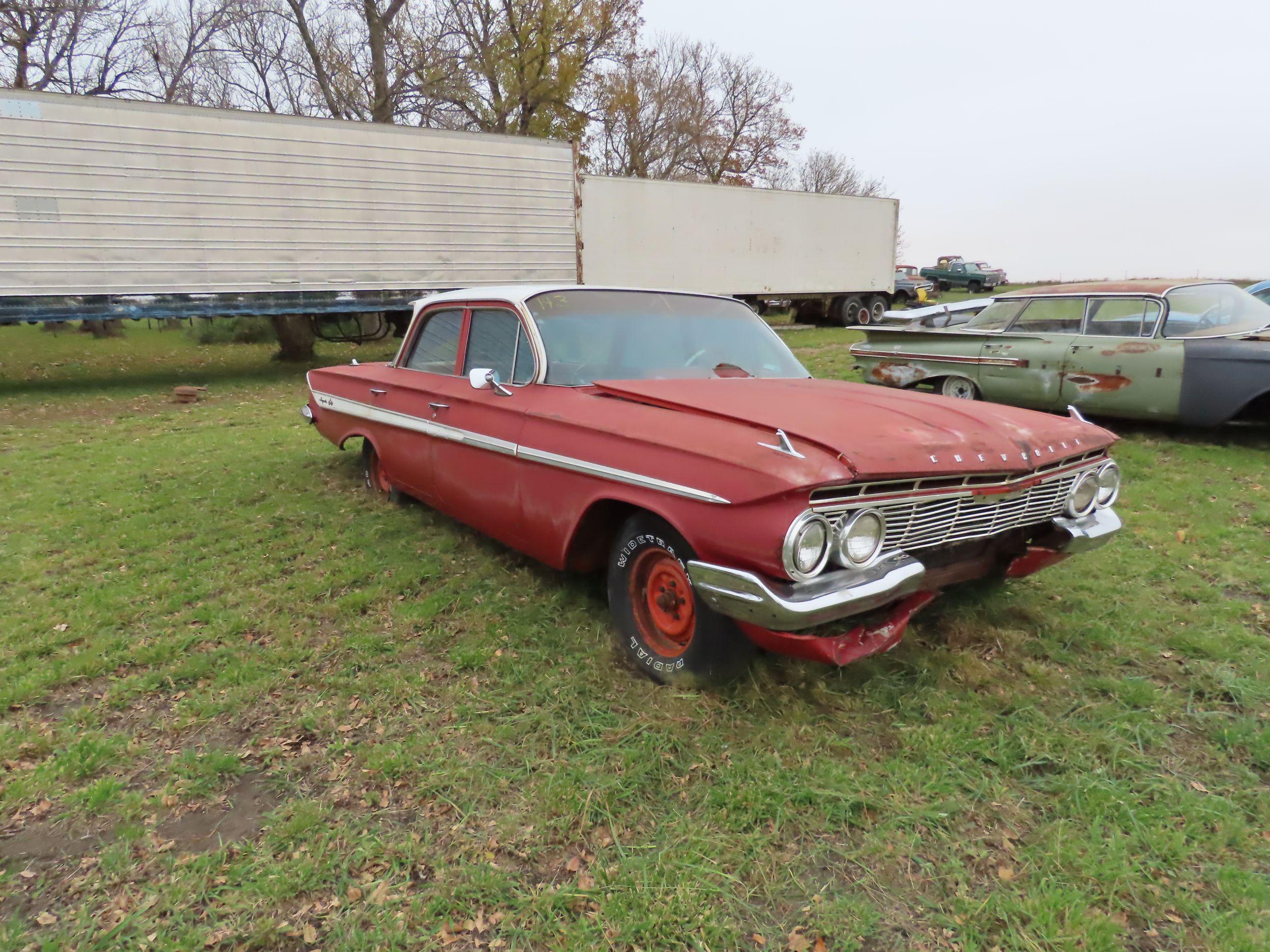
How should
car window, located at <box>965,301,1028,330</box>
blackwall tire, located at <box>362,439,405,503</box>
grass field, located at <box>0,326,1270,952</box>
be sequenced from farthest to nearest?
car window, located at <box>965,301,1028,330</box>
blackwall tire, located at <box>362,439,405,503</box>
grass field, located at <box>0,326,1270,952</box>

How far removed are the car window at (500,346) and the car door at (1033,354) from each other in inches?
210

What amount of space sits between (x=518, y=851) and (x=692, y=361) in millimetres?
2269

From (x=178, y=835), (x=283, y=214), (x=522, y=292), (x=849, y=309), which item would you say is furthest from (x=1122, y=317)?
(x=849, y=309)

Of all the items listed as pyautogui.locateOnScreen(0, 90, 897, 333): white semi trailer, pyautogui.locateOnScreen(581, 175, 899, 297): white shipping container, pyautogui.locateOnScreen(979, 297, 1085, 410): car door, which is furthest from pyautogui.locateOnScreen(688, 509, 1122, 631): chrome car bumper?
pyautogui.locateOnScreen(581, 175, 899, 297): white shipping container

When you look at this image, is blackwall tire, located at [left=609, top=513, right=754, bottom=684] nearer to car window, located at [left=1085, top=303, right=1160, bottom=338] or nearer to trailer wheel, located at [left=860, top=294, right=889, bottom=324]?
car window, located at [left=1085, top=303, right=1160, bottom=338]

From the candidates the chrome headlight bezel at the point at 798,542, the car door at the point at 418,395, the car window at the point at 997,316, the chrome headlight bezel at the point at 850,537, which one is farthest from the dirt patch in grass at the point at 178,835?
the car window at the point at 997,316

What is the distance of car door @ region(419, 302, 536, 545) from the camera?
3.38 metres

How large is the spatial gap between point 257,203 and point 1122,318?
11.0 m

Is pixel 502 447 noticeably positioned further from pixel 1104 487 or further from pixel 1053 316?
pixel 1053 316

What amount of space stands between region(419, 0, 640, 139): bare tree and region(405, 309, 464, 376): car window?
2081 cm

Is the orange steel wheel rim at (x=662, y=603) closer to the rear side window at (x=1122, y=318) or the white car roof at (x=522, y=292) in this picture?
the white car roof at (x=522, y=292)

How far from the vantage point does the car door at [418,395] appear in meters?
4.09

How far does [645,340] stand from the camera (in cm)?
355

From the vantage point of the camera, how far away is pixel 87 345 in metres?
16.6
